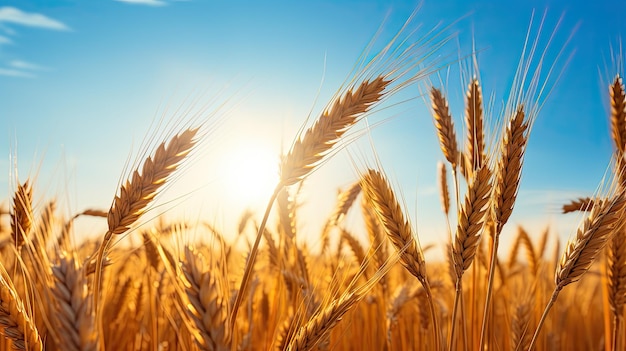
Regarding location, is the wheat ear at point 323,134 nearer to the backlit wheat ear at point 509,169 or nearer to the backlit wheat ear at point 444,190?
the backlit wheat ear at point 509,169

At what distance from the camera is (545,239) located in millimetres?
3699

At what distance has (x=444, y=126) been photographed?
78.2 inches

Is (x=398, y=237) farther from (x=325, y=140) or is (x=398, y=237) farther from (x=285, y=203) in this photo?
(x=285, y=203)

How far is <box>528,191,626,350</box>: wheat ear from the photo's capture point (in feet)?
4.66

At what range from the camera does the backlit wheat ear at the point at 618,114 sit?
2.07 m

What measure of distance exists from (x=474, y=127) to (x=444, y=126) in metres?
0.30

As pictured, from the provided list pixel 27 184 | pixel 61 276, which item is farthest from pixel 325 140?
pixel 27 184

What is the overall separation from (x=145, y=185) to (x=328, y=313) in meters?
0.56

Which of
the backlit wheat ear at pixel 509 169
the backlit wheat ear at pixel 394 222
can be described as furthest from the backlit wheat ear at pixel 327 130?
the backlit wheat ear at pixel 509 169

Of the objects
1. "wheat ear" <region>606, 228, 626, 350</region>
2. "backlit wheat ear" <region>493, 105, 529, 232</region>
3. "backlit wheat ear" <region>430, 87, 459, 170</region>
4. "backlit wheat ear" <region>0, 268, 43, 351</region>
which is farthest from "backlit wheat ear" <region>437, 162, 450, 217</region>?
"backlit wheat ear" <region>0, 268, 43, 351</region>

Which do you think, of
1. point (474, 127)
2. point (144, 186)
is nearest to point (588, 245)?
point (474, 127)

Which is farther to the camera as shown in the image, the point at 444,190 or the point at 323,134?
the point at 444,190

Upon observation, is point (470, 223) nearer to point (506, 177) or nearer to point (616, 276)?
point (506, 177)

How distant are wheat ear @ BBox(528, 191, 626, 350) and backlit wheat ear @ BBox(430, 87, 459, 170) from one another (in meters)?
0.53
